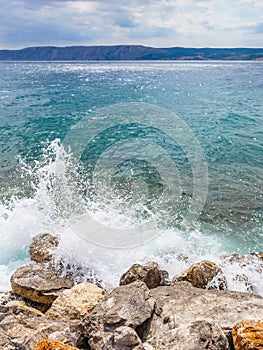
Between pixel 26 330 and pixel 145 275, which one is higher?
pixel 26 330

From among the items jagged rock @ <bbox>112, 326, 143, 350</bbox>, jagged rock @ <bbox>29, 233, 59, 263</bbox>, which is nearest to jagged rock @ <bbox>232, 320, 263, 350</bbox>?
jagged rock @ <bbox>112, 326, 143, 350</bbox>

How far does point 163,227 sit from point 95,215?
228cm

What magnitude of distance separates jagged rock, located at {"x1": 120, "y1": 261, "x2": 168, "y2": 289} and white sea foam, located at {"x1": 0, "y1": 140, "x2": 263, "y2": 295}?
821 millimetres

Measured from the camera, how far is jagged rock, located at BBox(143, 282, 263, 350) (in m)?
3.98

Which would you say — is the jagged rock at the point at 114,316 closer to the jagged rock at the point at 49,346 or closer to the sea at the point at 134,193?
the jagged rock at the point at 49,346

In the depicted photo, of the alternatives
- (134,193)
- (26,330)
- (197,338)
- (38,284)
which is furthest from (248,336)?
(134,193)

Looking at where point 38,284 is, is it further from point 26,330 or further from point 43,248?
point 26,330

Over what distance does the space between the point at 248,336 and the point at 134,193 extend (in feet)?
30.4

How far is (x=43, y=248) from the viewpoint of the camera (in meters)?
8.69

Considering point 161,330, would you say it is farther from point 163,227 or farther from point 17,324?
point 163,227

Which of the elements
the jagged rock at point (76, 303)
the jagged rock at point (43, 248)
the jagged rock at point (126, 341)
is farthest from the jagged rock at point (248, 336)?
the jagged rock at point (43, 248)

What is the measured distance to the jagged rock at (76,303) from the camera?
590 centimetres

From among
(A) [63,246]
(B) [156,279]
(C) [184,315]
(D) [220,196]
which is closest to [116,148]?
(D) [220,196]

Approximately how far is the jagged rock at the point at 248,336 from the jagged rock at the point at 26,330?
1.98m
